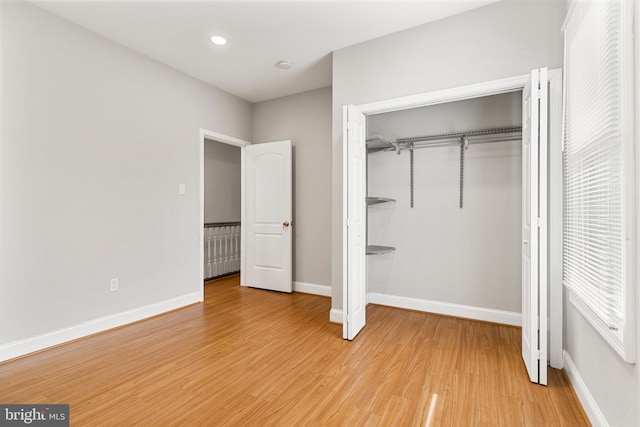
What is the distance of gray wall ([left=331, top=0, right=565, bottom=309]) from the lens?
2354mm

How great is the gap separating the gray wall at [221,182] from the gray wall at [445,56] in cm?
312

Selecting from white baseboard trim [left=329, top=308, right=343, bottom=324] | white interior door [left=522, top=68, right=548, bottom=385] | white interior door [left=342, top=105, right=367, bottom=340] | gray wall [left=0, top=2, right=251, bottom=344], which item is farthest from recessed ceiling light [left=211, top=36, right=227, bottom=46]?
white baseboard trim [left=329, top=308, right=343, bottom=324]

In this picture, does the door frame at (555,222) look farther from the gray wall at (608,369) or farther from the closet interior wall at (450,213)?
the closet interior wall at (450,213)

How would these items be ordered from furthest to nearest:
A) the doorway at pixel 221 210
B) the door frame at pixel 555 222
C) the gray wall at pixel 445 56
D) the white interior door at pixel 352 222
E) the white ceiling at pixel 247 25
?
the doorway at pixel 221 210
the white interior door at pixel 352 222
the white ceiling at pixel 247 25
the gray wall at pixel 445 56
the door frame at pixel 555 222

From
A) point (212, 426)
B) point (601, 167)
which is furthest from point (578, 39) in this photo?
point (212, 426)

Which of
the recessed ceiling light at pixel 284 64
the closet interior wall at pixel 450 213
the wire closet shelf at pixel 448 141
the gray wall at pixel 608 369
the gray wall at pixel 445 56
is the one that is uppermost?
the recessed ceiling light at pixel 284 64

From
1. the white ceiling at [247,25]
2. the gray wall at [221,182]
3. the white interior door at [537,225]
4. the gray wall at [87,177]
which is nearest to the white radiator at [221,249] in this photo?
the gray wall at [221,182]

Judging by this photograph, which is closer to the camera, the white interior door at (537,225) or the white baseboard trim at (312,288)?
the white interior door at (537,225)

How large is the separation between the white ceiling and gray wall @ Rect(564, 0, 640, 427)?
1.82 metres

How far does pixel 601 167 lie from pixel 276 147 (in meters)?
3.56

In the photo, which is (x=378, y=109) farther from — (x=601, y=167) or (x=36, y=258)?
(x=36, y=258)

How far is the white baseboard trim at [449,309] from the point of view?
3.03 meters

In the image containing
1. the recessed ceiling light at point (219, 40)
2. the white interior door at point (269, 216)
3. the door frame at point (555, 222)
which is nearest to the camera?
the door frame at point (555, 222)

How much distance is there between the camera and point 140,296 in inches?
128
